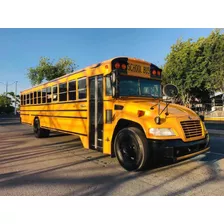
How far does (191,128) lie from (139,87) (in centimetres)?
163

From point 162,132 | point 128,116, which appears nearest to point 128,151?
point 128,116

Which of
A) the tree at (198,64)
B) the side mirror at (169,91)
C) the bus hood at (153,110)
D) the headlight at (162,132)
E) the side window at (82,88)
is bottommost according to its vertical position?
the headlight at (162,132)

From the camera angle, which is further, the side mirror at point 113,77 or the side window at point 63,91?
the side window at point 63,91

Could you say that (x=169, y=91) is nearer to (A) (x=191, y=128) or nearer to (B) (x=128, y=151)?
(A) (x=191, y=128)

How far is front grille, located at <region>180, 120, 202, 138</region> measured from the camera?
4.26 meters

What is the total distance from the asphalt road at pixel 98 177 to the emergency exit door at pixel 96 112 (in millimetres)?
503

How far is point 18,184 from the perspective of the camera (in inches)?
155

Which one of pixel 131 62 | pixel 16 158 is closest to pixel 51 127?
pixel 16 158

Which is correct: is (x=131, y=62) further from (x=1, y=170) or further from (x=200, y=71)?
(x=200, y=71)

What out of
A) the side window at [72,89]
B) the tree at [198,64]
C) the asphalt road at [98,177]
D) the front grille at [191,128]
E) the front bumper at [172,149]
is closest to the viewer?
the asphalt road at [98,177]

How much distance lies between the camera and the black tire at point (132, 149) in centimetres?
423

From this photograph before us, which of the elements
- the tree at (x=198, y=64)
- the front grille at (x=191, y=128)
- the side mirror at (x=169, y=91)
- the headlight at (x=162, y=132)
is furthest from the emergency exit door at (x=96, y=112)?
the tree at (x=198, y=64)

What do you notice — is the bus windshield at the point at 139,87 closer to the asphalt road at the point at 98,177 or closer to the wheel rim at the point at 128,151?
the wheel rim at the point at 128,151

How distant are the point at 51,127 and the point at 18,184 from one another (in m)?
4.58
